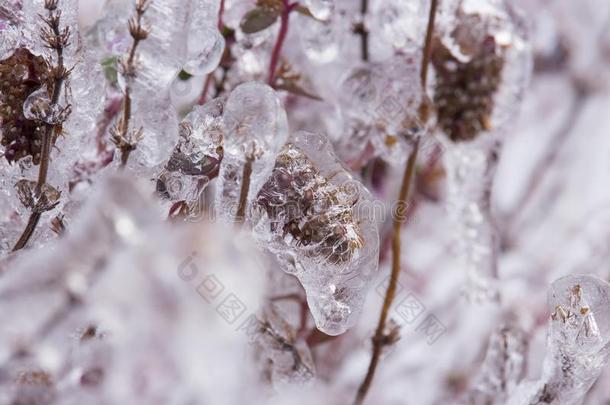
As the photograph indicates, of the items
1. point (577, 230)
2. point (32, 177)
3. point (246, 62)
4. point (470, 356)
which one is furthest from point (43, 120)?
point (577, 230)

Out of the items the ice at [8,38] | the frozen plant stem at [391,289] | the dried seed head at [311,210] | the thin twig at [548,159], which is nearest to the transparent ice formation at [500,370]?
the frozen plant stem at [391,289]

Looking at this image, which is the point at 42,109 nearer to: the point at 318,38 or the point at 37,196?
the point at 37,196

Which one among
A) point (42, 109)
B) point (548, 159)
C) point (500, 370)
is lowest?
point (548, 159)

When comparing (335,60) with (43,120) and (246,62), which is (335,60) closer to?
(246,62)

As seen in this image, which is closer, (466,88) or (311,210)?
(311,210)

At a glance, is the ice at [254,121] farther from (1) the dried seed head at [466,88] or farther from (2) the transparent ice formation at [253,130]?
(1) the dried seed head at [466,88]

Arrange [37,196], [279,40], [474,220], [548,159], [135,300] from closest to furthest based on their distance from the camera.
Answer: [135,300]
[37,196]
[279,40]
[474,220]
[548,159]

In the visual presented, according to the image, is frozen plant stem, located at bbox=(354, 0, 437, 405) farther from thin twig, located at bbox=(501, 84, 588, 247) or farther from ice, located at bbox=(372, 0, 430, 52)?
thin twig, located at bbox=(501, 84, 588, 247)

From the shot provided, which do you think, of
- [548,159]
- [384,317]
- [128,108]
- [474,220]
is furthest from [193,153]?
[548,159]
